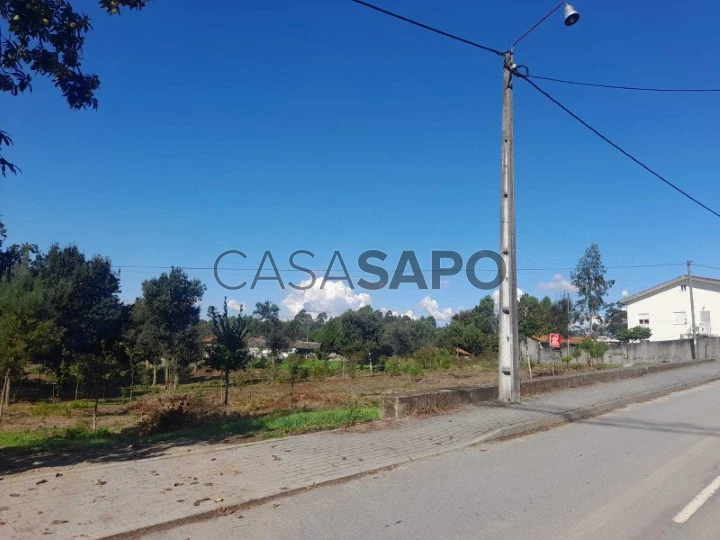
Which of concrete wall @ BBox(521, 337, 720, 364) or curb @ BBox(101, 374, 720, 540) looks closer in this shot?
curb @ BBox(101, 374, 720, 540)

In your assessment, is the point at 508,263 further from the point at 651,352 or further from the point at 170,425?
the point at 651,352

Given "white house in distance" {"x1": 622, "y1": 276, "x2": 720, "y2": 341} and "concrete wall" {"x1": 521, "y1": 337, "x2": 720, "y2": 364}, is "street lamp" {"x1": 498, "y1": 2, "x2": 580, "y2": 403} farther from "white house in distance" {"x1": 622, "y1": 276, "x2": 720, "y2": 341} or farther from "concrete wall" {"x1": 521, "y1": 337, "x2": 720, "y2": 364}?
"white house in distance" {"x1": 622, "y1": 276, "x2": 720, "y2": 341}

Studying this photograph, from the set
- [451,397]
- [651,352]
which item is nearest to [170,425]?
[451,397]

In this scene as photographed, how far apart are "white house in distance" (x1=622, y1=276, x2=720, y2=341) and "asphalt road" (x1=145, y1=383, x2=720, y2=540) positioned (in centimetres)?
5106

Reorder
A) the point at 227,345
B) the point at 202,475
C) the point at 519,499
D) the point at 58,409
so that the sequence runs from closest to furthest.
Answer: the point at 519,499, the point at 202,475, the point at 227,345, the point at 58,409

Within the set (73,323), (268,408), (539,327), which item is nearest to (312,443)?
(268,408)

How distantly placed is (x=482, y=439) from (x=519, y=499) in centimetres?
298

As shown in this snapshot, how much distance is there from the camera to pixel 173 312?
1468 inches

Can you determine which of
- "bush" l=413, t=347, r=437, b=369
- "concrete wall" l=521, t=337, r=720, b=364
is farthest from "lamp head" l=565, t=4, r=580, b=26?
"concrete wall" l=521, t=337, r=720, b=364

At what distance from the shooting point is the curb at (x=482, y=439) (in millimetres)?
4736

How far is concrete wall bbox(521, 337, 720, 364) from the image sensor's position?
39.0 meters

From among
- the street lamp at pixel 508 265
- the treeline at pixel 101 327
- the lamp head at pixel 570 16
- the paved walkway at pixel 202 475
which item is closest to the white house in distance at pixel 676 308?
the treeline at pixel 101 327

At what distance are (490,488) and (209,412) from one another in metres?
10.3

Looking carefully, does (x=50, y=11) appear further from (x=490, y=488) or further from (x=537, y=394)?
(x=537, y=394)
